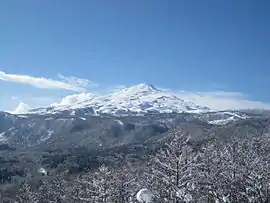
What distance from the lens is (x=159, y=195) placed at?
2939 centimetres

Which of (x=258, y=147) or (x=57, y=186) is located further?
(x=57, y=186)

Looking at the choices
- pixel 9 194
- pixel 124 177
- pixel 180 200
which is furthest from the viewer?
pixel 9 194

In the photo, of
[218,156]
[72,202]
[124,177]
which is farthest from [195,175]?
[72,202]

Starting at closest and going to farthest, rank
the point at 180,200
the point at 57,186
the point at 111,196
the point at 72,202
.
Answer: the point at 180,200 → the point at 111,196 → the point at 72,202 → the point at 57,186

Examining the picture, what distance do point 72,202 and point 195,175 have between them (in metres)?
62.9

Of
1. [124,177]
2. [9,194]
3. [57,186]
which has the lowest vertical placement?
[9,194]

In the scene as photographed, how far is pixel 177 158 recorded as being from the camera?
28.7m

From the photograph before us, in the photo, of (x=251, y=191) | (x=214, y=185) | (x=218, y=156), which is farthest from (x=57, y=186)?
(x=251, y=191)

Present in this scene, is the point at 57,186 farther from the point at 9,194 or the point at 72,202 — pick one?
the point at 9,194

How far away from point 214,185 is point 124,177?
2663 centimetres

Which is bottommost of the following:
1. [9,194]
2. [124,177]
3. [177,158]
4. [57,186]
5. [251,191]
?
[9,194]

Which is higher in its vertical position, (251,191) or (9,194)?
(251,191)

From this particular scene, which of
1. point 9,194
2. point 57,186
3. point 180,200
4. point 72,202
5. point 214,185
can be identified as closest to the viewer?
point 180,200

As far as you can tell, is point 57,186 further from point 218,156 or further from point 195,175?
point 195,175
